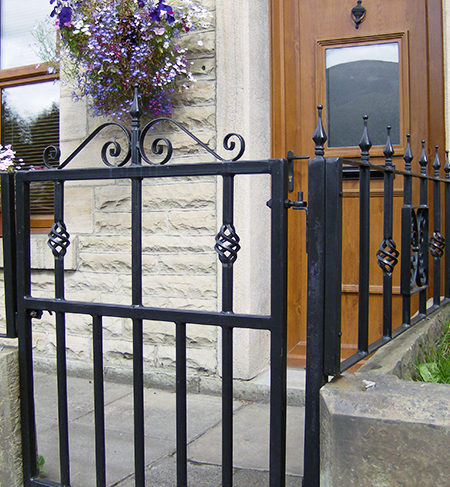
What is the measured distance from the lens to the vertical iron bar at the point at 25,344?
76.9 inches

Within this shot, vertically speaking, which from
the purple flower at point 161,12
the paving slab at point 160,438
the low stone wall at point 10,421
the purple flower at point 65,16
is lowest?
the paving slab at point 160,438

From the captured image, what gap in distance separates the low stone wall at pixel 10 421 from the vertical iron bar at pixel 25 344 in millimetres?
17

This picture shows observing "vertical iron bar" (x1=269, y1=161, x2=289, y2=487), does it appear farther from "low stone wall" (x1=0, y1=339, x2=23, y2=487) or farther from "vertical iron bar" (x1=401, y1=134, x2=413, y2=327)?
"low stone wall" (x1=0, y1=339, x2=23, y2=487)

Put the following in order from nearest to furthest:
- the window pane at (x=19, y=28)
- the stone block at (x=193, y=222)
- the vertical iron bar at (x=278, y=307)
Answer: the vertical iron bar at (x=278, y=307)
the stone block at (x=193, y=222)
the window pane at (x=19, y=28)

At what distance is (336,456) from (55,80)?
10.8ft

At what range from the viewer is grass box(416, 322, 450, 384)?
1.92m

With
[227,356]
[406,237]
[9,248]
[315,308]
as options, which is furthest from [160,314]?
[406,237]

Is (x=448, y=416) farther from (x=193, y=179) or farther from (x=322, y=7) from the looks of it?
(x=322, y=7)

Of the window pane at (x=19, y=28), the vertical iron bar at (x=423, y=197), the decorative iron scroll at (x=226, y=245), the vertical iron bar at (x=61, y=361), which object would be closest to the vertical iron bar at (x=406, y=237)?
the vertical iron bar at (x=423, y=197)

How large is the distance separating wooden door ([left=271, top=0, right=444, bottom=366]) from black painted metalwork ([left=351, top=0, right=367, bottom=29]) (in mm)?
23

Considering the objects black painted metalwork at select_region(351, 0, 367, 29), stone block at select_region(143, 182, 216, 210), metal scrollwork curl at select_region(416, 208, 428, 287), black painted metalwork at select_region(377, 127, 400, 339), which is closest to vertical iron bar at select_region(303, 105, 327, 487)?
black painted metalwork at select_region(377, 127, 400, 339)

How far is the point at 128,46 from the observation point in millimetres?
3070

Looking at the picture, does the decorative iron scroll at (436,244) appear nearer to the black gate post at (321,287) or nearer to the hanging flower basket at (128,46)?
the black gate post at (321,287)

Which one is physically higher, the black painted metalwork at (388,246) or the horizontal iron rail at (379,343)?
the black painted metalwork at (388,246)
